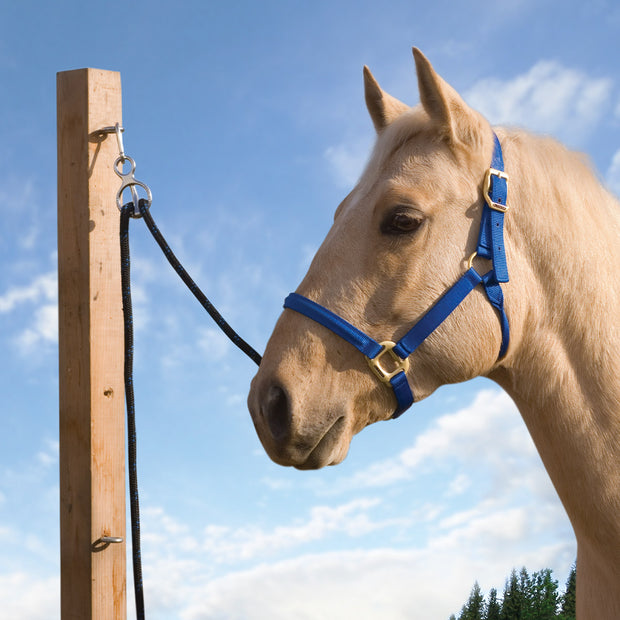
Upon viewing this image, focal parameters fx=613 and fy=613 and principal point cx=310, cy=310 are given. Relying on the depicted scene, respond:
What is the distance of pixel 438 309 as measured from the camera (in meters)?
2.53

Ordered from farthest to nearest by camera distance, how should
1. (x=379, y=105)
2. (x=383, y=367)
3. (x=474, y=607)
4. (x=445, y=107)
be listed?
1. (x=474, y=607)
2. (x=379, y=105)
3. (x=445, y=107)
4. (x=383, y=367)

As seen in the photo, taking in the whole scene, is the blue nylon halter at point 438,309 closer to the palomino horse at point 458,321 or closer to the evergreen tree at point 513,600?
the palomino horse at point 458,321

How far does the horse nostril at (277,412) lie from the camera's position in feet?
7.97

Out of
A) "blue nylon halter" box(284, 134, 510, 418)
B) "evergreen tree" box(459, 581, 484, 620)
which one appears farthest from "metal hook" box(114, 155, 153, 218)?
"evergreen tree" box(459, 581, 484, 620)

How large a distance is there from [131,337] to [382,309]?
56.4 inches

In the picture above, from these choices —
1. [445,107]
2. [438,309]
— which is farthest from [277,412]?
[445,107]

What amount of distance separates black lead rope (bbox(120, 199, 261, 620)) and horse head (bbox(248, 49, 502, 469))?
78cm

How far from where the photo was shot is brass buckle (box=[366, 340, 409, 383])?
8.23 feet

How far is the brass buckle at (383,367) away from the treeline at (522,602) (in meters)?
18.3

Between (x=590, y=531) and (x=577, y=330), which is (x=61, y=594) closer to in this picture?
(x=590, y=531)

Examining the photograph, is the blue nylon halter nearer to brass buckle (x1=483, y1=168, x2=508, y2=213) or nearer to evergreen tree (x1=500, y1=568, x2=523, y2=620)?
brass buckle (x1=483, y1=168, x2=508, y2=213)

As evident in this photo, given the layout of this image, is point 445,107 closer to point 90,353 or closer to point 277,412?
point 277,412

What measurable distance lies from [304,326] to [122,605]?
78.7 inches

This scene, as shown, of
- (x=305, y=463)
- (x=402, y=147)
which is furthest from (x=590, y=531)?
(x=402, y=147)
